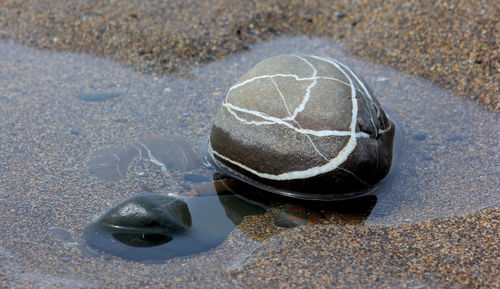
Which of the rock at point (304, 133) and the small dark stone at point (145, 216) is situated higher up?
the rock at point (304, 133)

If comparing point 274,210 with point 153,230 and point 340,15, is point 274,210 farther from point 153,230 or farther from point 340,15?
point 340,15

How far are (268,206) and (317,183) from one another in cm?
30

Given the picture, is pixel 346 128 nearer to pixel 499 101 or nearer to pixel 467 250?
pixel 467 250

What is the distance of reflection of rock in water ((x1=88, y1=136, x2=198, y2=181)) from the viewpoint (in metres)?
3.43

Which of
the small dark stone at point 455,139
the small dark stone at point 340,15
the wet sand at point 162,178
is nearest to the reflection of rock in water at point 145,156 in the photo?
the wet sand at point 162,178

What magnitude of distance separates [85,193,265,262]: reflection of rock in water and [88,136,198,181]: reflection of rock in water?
493mm

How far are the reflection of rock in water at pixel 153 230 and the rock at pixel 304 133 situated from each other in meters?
0.43

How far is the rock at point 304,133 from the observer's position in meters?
3.13

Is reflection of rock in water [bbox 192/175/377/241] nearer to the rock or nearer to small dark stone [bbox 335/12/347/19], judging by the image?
the rock

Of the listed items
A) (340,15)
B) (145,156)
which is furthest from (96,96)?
(340,15)

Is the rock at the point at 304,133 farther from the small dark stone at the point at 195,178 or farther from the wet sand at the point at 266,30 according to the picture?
the wet sand at the point at 266,30

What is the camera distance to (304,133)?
124 inches

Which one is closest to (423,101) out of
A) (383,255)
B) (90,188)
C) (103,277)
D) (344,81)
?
(344,81)

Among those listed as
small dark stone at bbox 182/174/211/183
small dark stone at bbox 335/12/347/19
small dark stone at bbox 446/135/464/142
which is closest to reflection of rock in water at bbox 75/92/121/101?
small dark stone at bbox 182/174/211/183
